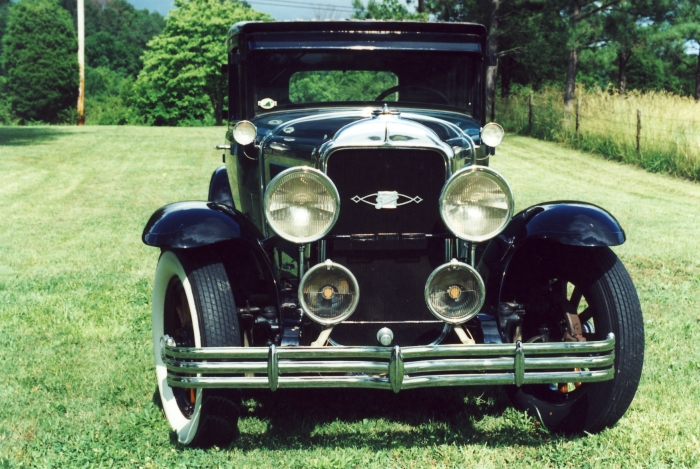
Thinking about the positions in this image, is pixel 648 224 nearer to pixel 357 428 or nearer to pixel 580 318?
pixel 580 318

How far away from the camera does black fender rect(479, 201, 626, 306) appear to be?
368 cm

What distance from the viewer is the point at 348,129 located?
3.70 meters

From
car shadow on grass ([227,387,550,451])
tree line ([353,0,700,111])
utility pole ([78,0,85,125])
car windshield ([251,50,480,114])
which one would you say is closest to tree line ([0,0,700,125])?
tree line ([353,0,700,111])

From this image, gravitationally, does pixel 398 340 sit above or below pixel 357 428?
above

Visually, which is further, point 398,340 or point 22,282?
point 22,282

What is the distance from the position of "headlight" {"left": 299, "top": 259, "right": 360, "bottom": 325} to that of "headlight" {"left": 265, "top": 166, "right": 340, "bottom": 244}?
6.2 inches

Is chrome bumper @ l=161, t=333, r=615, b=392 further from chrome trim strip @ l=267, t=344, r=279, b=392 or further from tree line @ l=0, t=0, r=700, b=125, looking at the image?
tree line @ l=0, t=0, r=700, b=125

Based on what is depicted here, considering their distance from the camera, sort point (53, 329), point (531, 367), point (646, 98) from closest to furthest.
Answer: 1. point (531, 367)
2. point (53, 329)
3. point (646, 98)

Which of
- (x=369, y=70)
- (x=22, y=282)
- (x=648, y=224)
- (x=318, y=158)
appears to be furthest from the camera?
(x=648, y=224)

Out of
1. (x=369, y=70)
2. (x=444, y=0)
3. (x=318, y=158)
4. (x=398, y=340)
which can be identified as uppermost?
(x=444, y=0)

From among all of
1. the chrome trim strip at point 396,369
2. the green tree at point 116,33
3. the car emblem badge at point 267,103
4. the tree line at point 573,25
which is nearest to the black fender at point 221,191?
the car emblem badge at point 267,103

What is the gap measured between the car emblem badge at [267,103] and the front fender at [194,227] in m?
1.16

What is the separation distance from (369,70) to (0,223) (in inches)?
276

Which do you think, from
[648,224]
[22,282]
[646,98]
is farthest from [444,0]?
[22,282]
